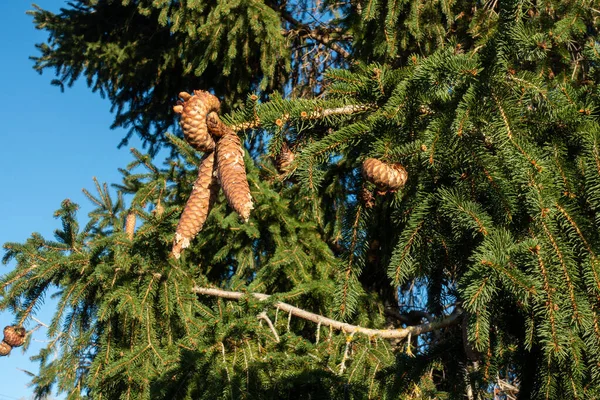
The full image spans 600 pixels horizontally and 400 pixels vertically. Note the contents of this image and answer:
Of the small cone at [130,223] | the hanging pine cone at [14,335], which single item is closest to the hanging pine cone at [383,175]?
the hanging pine cone at [14,335]

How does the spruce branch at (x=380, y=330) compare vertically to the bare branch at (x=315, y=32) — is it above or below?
below

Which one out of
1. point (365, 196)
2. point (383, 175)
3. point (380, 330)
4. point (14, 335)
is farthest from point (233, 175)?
point (14, 335)

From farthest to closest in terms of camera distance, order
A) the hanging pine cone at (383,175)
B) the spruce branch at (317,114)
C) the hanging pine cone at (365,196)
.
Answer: the hanging pine cone at (365,196), the spruce branch at (317,114), the hanging pine cone at (383,175)

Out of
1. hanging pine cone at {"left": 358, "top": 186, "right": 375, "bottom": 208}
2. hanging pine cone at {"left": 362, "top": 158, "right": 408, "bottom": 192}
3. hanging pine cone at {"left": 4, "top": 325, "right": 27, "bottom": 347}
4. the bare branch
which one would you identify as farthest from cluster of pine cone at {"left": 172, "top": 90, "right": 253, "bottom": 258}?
the bare branch

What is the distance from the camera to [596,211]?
1.98 m

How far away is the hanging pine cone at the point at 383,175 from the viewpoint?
71.0 inches

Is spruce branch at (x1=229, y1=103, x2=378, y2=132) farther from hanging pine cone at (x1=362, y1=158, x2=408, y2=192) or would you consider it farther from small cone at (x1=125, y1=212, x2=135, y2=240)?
small cone at (x1=125, y1=212, x2=135, y2=240)

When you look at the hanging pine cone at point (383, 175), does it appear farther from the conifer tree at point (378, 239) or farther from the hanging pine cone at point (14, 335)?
the hanging pine cone at point (14, 335)

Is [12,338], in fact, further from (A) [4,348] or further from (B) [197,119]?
(B) [197,119]

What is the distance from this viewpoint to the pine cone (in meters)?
1.61

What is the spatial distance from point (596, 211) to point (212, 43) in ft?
14.1

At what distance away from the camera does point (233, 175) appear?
1572mm

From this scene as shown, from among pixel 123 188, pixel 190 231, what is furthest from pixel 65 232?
pixel 190 231

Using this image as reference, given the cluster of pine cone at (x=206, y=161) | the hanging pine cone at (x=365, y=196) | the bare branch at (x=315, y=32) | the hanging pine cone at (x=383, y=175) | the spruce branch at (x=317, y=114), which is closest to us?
the cluster of pine cone at (x=206, y=161)
